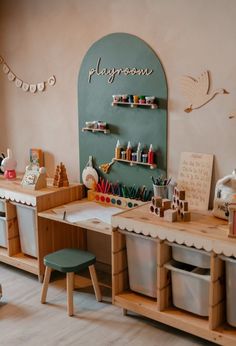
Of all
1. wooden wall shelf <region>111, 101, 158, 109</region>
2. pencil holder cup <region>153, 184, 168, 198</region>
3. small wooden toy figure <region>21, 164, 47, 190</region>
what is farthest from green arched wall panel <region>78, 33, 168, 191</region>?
small wooden toy figure <region>21, 164, 47, 190</region>

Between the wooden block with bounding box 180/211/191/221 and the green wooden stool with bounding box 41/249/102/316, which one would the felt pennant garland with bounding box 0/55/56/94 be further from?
the wooden block with bounding box 180/211/191/221

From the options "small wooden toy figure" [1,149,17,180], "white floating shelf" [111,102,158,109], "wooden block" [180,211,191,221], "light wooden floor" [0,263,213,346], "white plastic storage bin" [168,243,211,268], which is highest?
"white floating shelf" [111,102,158,109]

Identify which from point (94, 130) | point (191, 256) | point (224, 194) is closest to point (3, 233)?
point (94, 130)

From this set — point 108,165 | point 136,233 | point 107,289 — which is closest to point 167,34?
point 108,165

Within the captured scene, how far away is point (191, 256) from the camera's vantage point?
2.61m

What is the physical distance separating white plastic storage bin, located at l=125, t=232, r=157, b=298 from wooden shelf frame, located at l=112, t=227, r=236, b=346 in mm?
58

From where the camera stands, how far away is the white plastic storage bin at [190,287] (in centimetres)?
258

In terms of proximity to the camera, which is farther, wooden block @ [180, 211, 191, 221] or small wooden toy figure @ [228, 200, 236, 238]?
wooden block @ [180, 211, 191, 221]

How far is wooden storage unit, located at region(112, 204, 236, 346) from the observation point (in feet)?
8.08

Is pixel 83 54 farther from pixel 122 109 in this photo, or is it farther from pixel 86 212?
pixel 86 212

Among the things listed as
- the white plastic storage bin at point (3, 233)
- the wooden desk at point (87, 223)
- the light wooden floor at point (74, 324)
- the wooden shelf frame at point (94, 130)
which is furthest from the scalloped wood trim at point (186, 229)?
the white plastic storage bin at point (3, 233)

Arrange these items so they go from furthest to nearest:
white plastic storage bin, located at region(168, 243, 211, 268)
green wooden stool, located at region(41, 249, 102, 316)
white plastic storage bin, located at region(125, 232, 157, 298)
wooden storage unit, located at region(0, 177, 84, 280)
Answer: wooden storage unit, located at region(0, 177, 84, 280) < green wooden stool, located at region(41, 249, 102, 316) < white plastic storage bin, located at region(125, 232, 157, 298) < white plastic storage bin, located at region(168, 243, 211, 268)

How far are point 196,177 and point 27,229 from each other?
1365 millimetres

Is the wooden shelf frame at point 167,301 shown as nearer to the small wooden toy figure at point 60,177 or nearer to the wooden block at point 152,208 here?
the wooden block at point 152,208
